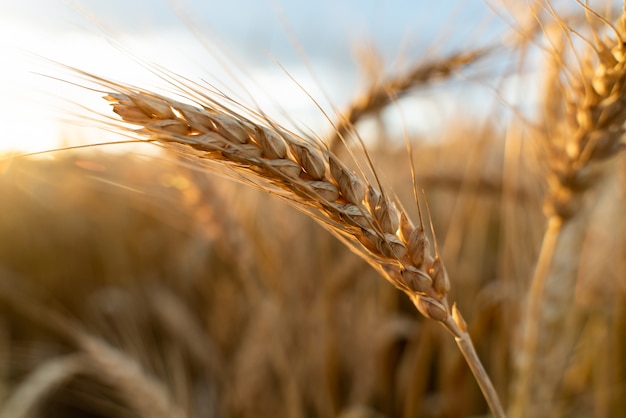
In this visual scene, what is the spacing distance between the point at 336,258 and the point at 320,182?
1.59 m

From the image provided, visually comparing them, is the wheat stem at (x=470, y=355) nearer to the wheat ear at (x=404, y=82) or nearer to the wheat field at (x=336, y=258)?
the wheat field at (x=336, y=258)

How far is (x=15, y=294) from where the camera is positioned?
1.65m

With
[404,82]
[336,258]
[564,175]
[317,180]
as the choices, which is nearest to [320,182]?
[317,180]

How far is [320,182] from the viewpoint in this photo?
0.48 meters

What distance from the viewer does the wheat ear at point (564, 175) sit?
597 mm

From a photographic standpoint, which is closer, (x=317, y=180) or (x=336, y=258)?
(x=317, y=180)

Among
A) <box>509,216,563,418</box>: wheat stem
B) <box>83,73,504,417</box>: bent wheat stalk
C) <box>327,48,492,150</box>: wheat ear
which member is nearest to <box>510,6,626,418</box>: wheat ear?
<box>509,216,563,418</box>: wheat stem

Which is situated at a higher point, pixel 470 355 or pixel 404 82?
pixel 404 82

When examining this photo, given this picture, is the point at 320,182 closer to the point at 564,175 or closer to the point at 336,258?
the point at 564,175

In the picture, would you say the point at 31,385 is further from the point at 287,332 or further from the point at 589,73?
the point at 589,73

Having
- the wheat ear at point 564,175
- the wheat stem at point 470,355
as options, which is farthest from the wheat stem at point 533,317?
the wheat stem at point 470,355

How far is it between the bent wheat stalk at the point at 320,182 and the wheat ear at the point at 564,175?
0.99ft

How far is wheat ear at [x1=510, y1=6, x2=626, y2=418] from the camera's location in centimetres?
60

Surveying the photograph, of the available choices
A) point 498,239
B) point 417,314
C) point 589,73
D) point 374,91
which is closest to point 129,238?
point 417,314
